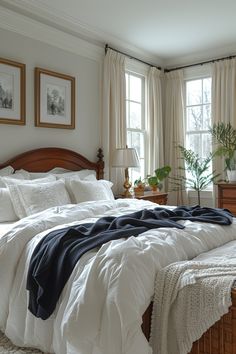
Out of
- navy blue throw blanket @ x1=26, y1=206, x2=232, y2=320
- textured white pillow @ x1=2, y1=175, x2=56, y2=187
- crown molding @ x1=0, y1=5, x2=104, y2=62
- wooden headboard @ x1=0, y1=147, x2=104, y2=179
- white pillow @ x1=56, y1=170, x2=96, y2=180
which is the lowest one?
navy blue throw blanket @ x1=26, y1=206, x2=232, y2=320

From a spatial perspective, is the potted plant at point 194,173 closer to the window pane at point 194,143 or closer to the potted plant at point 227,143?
the window pane at point 194,143

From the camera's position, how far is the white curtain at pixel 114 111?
15.5 feet

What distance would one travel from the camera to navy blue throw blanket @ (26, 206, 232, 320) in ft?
6.20

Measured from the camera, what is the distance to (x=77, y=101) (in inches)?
175

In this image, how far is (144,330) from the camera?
5.84ft

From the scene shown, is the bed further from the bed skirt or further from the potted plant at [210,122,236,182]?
the potted plant at [210,122,236,182]

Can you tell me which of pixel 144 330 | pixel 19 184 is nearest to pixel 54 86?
pixel 19 184

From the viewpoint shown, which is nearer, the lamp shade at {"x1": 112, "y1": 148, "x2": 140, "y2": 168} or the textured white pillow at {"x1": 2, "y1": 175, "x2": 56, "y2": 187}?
the textured white pillow at {"x1": 2, "y1": 175, "x2": 56, "y2": 187}

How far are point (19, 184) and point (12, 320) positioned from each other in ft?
4.42

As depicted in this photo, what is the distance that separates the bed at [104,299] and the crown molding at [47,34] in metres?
2.28

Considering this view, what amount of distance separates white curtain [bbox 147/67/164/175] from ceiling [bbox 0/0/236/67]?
0.42 meters

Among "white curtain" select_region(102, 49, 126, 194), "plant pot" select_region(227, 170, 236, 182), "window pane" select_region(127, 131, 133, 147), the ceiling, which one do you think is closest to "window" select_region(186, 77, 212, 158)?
the ceiling

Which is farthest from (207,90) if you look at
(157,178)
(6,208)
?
(6,208)

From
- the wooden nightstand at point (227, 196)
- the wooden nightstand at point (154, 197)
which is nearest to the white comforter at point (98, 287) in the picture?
the wooden nightstand at point (154, 197)
